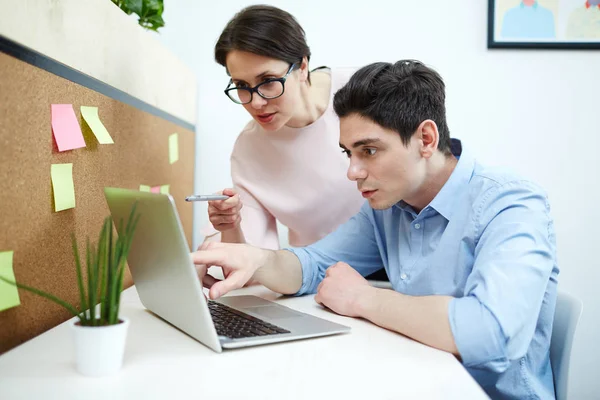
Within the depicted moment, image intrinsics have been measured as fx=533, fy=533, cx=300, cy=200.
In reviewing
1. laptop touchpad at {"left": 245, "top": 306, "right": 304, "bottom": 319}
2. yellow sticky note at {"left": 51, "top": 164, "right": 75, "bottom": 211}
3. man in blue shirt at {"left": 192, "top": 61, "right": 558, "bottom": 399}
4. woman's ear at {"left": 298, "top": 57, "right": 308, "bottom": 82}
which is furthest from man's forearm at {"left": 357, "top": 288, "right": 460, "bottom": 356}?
woman's ear at {"left": 298, "top": 57, "right": 308, "bottom": 82}

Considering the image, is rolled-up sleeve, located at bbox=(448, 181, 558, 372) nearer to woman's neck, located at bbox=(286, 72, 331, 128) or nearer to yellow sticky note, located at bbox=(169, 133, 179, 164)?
woman's neck, located at bbox=(286, 72, 331, 128)

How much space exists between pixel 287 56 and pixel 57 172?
62cm

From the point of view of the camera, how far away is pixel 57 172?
0.88m

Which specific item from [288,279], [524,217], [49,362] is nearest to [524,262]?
[524,217]

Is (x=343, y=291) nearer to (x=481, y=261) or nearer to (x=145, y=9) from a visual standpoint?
(x=481, y=261)

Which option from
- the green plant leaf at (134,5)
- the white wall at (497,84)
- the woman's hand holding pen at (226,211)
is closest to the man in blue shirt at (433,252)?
the woman's hand holding pen at (226,211)

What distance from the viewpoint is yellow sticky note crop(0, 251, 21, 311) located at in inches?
28.5

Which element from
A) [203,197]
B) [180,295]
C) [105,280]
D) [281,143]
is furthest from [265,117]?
[105,280]

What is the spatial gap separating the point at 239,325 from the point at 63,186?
38 cm

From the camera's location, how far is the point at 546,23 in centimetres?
188

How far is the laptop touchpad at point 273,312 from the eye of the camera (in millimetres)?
928

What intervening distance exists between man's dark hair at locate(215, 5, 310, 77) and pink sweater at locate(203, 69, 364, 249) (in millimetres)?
266

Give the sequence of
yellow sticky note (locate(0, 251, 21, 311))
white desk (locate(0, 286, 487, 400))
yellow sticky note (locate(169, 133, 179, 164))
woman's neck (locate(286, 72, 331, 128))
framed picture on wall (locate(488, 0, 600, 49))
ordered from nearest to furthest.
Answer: white desk (locate(0, 286, 487, 400))
yellow sticky note (locate(0, 251, 21, 311))
woman's neck (locate(286, 72, 331, 128))
yellow sticky note (locate(169, 133, 179, 164))
framed picture on wall (locate(488, 0, 600, 49))

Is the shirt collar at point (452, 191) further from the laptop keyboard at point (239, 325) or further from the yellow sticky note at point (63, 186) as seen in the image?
the yellow sticky note at point (63, 186)
